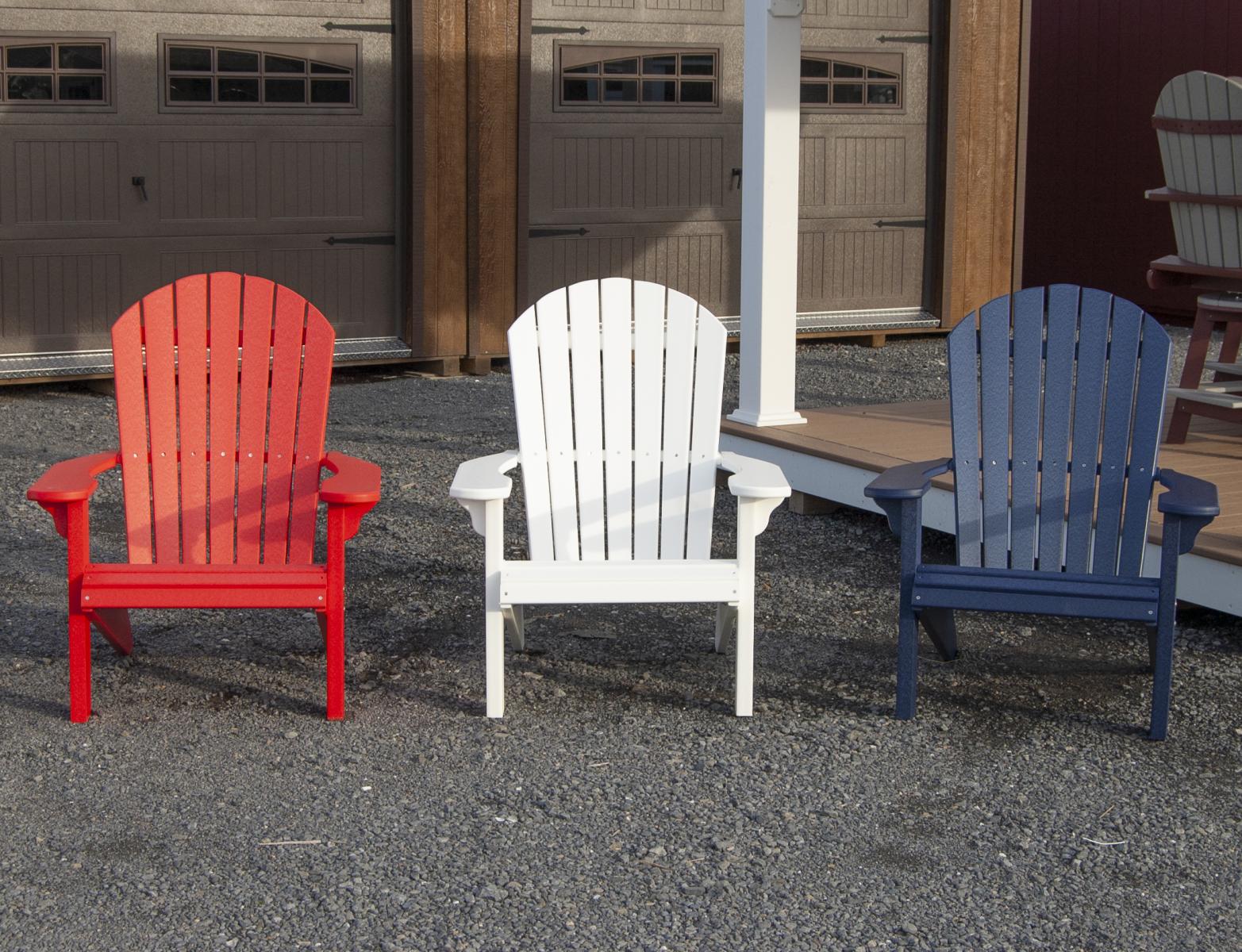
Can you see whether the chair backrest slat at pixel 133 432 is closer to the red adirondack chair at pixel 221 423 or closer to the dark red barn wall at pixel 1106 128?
the red adirondack chair at pixel 221 423

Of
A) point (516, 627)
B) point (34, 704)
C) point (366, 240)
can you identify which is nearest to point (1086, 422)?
point (516, 627)

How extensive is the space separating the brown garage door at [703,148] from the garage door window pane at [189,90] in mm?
1648

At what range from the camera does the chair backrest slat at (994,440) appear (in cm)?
371

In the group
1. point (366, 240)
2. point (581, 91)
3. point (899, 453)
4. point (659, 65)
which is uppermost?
point (659, 65)

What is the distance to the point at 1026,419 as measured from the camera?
3.72 meters

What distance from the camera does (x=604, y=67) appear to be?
8.41m

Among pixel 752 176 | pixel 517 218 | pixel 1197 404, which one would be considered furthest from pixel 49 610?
pixel 517 218

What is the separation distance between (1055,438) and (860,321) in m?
5.64

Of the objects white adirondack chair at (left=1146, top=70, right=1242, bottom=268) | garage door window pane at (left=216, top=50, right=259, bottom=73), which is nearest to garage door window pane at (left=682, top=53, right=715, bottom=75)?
garage door window pane at (left=216, top=50, right=259, bottom=73)

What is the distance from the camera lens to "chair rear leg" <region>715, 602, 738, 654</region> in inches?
143

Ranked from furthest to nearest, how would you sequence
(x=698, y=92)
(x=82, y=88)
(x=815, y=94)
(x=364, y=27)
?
(x=815, y=94), (x=698, y=92), (x=364, y=27), (x=82, y=88)

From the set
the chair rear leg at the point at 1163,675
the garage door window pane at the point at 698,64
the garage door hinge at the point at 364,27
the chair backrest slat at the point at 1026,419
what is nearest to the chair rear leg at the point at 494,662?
the chair backrest slat at the point at 1026,419

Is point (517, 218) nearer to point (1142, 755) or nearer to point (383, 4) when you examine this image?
point (383, 4)

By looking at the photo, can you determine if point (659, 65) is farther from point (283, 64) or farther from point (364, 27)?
point (283, 64)
